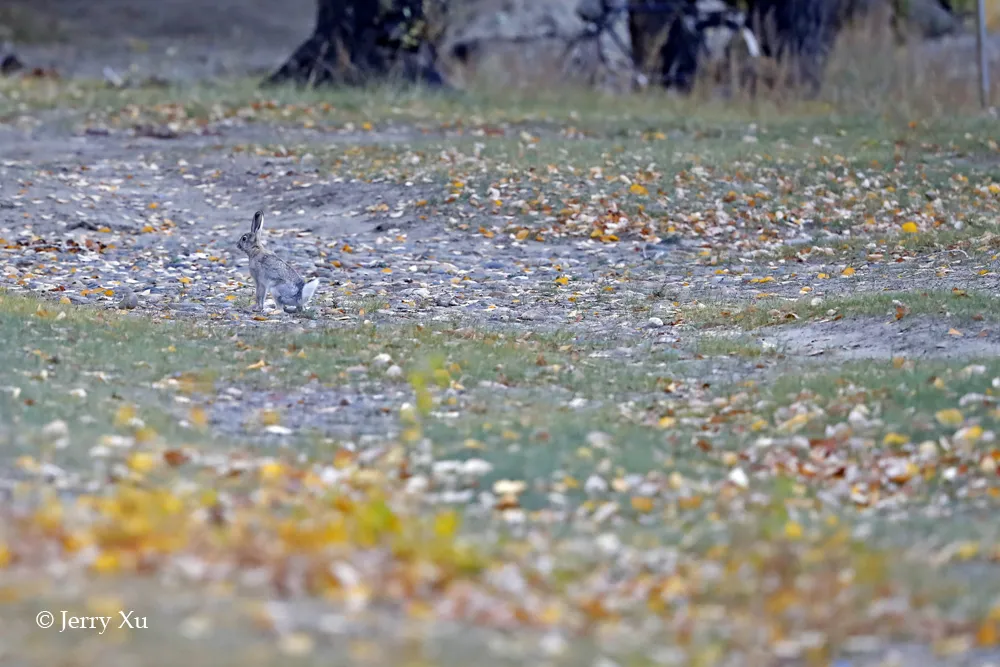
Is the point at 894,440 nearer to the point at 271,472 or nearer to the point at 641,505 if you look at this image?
the point at 641,505

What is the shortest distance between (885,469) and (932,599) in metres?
2.06

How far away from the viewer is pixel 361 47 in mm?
22172

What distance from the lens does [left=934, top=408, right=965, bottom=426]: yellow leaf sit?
7680mm

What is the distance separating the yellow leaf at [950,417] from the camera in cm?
768

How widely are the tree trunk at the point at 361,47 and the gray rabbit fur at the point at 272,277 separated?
11256mm

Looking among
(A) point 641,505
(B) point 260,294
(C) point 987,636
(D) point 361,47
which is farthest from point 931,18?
(C) point 987,636

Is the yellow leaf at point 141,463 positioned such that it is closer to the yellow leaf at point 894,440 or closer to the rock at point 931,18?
the yellow leaf at point 894,440

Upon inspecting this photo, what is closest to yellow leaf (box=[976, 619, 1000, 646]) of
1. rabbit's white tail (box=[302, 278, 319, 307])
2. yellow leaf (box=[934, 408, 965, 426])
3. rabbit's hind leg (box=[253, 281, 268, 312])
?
yellow leaf (box=[934, 408, 965, 426])

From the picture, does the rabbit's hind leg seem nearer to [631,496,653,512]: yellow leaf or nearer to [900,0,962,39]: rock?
[631,496,653,512]: yellow leaf

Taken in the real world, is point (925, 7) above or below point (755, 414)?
above

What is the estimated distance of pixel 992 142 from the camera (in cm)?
1855

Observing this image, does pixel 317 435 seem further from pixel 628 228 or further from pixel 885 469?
pixel 628 228

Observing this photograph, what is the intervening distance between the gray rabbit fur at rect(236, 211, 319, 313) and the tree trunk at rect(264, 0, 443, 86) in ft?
36.9

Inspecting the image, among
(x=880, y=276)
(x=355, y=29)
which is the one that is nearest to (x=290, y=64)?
(x=355, y=29)
